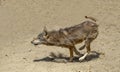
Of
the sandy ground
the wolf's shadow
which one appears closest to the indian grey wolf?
the wolf's shadow

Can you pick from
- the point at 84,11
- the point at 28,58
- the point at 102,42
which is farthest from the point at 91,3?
the point at 28,58

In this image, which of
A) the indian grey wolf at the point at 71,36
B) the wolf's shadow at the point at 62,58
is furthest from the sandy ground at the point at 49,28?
the indian grey wolf at the point at 71,36

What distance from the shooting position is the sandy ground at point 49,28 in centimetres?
1194

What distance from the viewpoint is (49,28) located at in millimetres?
16047

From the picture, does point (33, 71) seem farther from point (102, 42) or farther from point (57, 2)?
point (57, 2)

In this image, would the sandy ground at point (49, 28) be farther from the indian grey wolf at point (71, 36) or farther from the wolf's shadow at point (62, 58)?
the indian grey wolf at point (71, 36)

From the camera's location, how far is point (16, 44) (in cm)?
1486

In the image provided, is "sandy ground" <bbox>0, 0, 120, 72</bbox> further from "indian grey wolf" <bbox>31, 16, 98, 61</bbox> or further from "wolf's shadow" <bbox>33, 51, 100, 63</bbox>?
"indian grey wolf" <bbox>31, 16, 98, 61</bbox>

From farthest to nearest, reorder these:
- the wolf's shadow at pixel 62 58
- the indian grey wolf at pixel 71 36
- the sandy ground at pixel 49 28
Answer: the wolf's shadow at pixel 62 58
the indian grey wolf at pixel 71 36
the sandy ground at pixel 49 28

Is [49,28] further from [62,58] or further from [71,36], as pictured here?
[71,36]

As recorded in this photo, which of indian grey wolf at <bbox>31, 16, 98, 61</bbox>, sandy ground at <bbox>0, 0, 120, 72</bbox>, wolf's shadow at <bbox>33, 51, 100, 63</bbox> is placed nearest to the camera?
A: sandy ground at <bbox>0, 0, 120, 72</bbox>

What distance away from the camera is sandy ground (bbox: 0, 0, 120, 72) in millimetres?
11938

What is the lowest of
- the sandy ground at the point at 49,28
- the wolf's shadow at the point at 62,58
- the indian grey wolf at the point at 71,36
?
the wolf's shadow at the point at 62,58

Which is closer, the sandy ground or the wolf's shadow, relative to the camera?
the sandy ground
